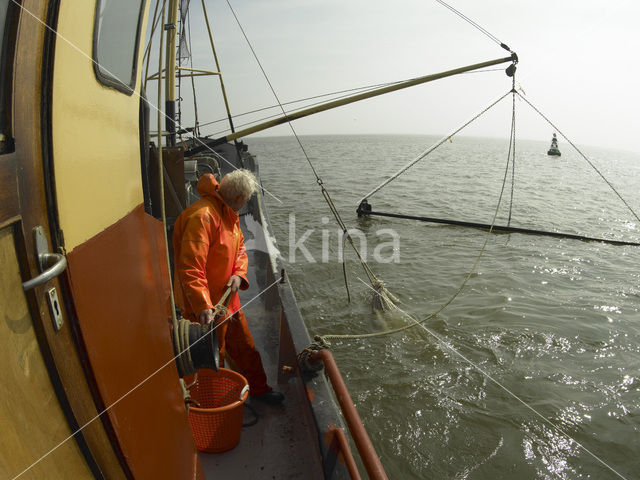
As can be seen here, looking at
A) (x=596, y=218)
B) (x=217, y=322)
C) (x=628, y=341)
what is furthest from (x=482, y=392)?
(x=596, y=218)

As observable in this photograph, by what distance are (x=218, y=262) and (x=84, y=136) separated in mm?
1732

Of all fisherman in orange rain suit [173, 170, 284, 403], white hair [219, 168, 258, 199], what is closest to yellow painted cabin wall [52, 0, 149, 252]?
fisherman in orange rain suit [173, 170, 284, 403]

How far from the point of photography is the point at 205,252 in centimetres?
259

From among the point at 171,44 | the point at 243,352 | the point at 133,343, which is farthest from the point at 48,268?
the point at 171,44

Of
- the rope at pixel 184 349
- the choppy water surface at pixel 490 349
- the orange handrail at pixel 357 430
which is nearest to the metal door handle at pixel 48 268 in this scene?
the rope at pixel 184 349

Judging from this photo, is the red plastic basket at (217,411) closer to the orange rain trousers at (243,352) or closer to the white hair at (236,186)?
the orange rain trousers at (243,352)

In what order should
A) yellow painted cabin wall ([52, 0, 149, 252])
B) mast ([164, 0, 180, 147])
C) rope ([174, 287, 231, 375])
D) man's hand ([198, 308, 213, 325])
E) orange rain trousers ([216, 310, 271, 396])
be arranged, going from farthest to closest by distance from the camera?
mast ([164, 0, 180, 147]) → orange rain trousers ([216, 310, 271, 396]) → man's hand ([198, 308, 213, 325]) → rope ([174, 287, 231, 375]) → yellow painted cabin wall ([52, 0, 149, 252])

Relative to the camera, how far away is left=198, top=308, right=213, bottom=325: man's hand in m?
2.48

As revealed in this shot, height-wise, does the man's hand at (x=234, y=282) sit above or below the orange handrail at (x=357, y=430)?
above

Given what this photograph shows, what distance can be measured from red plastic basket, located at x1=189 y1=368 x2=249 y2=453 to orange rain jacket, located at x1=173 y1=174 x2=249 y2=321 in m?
0.54

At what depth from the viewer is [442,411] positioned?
4586mm

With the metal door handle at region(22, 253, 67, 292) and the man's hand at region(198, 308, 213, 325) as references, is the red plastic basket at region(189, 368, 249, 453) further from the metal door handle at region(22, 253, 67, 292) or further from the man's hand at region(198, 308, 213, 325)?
the metal door handle at region(22, 253, 67, 292)

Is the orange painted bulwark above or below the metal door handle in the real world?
below

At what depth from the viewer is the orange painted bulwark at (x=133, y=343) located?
1.15m
